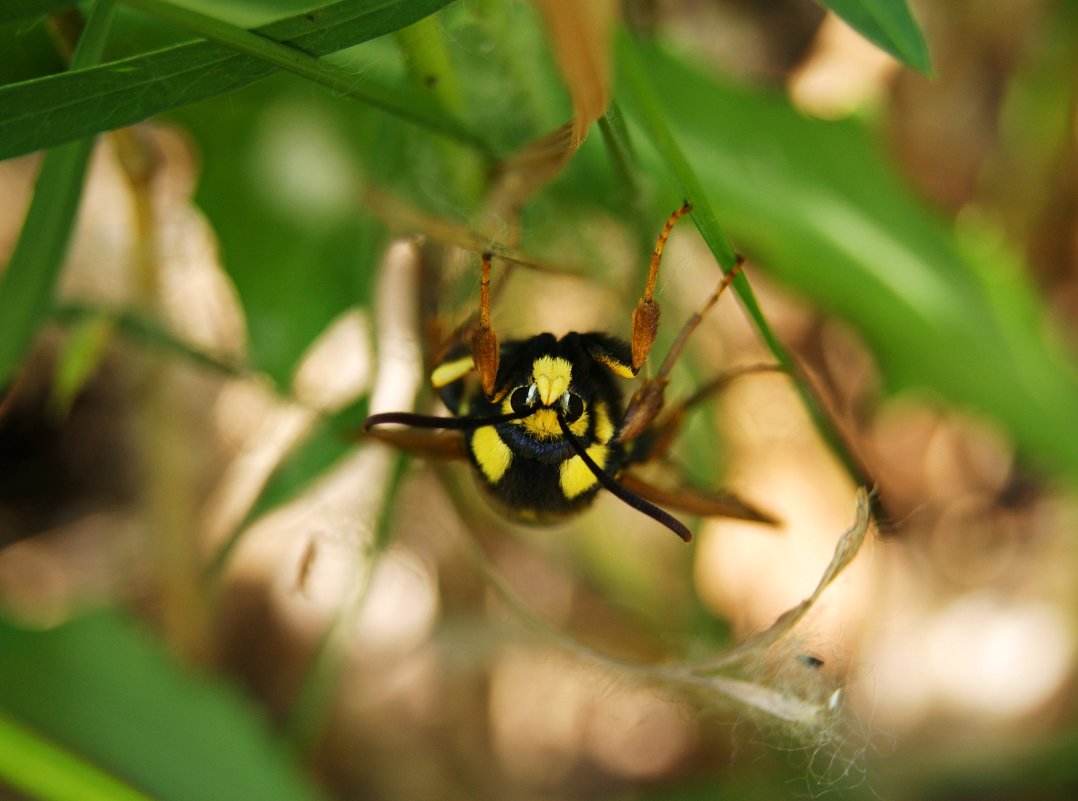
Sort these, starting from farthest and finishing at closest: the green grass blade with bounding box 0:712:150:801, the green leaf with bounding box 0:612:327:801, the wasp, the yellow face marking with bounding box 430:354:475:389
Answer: the green leaf with bounding box 0:612:327:801
the green grass blade with bounding box 0:712:150:801
the yellow face marking with bounding box 430:354:475:389
the wasp

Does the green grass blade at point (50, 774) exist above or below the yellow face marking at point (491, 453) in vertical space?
below

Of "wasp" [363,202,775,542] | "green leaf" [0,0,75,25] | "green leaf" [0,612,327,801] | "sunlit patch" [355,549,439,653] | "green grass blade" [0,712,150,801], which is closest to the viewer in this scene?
"green leaf" [0,0,75,25]

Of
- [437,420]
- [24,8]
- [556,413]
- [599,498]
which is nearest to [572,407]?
[556,413]

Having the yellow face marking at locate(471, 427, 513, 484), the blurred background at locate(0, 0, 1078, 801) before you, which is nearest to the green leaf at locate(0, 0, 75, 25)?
Result: the blurred background at locate(0, 0, 1078, 801)

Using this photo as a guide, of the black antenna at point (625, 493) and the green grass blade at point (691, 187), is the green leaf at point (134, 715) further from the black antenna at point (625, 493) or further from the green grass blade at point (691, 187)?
the green grass blade at point (691, 187)

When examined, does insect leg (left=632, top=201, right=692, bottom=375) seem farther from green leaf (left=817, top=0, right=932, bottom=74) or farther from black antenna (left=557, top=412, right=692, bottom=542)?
green leaf (left=817, top=0, right=932, bottom=74)

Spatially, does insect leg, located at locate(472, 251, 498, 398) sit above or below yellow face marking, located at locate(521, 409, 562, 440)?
above

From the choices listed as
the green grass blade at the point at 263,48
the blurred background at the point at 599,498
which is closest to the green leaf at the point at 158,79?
the green grass blade at the point at 263,48

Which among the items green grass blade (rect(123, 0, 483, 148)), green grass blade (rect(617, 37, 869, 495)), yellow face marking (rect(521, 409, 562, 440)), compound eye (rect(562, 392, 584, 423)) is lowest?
yellow face marking (rect(521, 409, 562, 440))

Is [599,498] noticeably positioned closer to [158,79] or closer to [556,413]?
[556,413]
